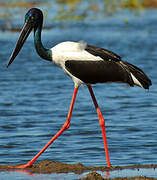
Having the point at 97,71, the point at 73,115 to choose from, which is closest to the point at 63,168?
the point at 97,71

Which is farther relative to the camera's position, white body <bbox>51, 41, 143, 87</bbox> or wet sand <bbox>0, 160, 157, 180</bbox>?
white body <bbox>51, 41, 143, 87</bbox>

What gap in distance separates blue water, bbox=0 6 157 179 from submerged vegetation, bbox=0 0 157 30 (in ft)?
24.9

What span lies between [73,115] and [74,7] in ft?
57.6

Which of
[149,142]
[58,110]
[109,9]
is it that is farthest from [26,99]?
[109,9]

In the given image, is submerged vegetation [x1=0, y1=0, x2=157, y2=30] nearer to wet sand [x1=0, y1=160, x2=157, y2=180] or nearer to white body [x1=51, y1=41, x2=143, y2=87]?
white body [x1=51, y1=41, x2=143, y2=87]

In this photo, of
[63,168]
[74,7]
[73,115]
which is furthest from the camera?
[74,7]

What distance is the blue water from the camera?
25.5 ft

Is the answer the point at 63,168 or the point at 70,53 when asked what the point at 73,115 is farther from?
the point at 63,168

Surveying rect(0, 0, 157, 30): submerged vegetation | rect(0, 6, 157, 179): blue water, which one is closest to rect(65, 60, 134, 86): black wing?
rect(0, 6, 157, 179): blue water

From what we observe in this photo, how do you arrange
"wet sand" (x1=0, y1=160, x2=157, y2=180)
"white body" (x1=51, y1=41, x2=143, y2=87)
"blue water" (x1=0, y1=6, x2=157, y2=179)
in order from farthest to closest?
1. "blue water" (x1=0, y1=6, x2=157, y2=179)
2. "white body" (x1=51, y1=41, x2=143, y2=87)
3. "wet sand" (x1=0, y1=160, x2=157, y2=180)

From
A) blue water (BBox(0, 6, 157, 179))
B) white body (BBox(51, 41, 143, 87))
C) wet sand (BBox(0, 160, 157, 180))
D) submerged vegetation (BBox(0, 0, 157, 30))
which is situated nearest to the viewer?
wet sand (BBox(0, 160, 157, 180))

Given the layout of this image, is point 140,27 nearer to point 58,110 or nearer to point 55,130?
point 58,110

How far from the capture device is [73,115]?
33.2ft

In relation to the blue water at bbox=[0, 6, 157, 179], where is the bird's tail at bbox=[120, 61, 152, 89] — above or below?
above
